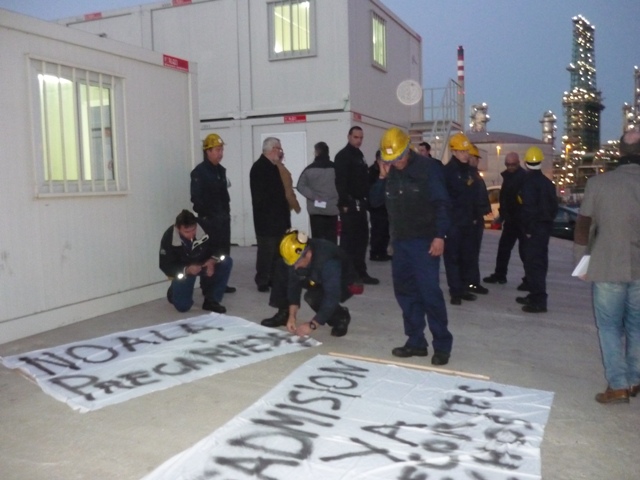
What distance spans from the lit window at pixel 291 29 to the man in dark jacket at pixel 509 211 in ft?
18.0

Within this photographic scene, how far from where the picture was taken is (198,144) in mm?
8398

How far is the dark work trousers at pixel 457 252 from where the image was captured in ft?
24.4

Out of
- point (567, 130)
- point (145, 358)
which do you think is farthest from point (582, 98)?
point (145, 358)

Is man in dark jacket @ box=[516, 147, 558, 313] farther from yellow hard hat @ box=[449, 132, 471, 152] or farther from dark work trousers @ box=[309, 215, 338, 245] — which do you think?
dark work trousers @ box=[309, 215, 338, 245]

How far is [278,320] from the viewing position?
6.35 meters

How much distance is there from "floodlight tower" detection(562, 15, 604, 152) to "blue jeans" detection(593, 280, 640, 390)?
81530mm

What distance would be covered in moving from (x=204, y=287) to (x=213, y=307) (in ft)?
0.93

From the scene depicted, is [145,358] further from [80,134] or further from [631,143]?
[631,143]

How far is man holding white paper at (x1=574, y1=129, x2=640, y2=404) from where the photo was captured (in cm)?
414

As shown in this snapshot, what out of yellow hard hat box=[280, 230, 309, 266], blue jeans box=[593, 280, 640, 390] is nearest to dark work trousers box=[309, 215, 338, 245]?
yellow hard hat box=[280, 230, 309, 266]

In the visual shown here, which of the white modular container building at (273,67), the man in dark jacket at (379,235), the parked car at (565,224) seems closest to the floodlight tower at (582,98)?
the parked car at (565,224)

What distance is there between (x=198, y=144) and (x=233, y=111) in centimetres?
518

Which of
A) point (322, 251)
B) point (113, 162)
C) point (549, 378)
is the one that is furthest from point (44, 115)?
point (549, 378)

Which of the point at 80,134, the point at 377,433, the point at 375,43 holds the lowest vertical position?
the point at 377,433
